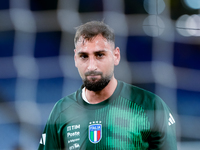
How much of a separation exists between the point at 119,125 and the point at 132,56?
2.62 m

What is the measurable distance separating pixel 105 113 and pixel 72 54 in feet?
8.40

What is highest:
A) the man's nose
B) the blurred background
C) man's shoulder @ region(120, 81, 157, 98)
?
the blurred background

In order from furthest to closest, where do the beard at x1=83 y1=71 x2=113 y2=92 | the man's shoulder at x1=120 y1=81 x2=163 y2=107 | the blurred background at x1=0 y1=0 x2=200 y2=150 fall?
A: 1. the blurred background at x1=0 y1=0 x2=200 y2=150
2. the man's shoulder at x1=120 y1=81 x2=163 y2=107
3. the beard at x1=83 y1=71 x2=113 y2=92

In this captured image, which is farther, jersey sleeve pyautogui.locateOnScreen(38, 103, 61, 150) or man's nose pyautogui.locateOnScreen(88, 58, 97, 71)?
jersey sleeve pyautogui.locateOnScreen(38, 103, 61, 150)

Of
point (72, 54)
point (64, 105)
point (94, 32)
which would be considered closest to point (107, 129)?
point (64, 105)

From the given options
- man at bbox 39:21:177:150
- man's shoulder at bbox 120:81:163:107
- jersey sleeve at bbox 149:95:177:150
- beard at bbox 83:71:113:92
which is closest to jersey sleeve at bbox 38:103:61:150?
man at bbox 39:21:177:150

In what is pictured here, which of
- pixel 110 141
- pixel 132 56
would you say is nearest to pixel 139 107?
pixel 110 141

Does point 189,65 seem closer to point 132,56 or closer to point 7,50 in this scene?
point 132,56

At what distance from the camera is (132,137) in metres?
1.43

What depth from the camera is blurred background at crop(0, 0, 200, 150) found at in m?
3.77

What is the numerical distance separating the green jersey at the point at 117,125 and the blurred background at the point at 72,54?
2.15m

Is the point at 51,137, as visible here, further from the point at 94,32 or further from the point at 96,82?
the point at 94,32

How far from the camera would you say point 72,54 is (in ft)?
13.0

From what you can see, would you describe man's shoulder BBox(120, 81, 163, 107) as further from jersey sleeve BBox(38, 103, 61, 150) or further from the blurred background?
the blurred background
